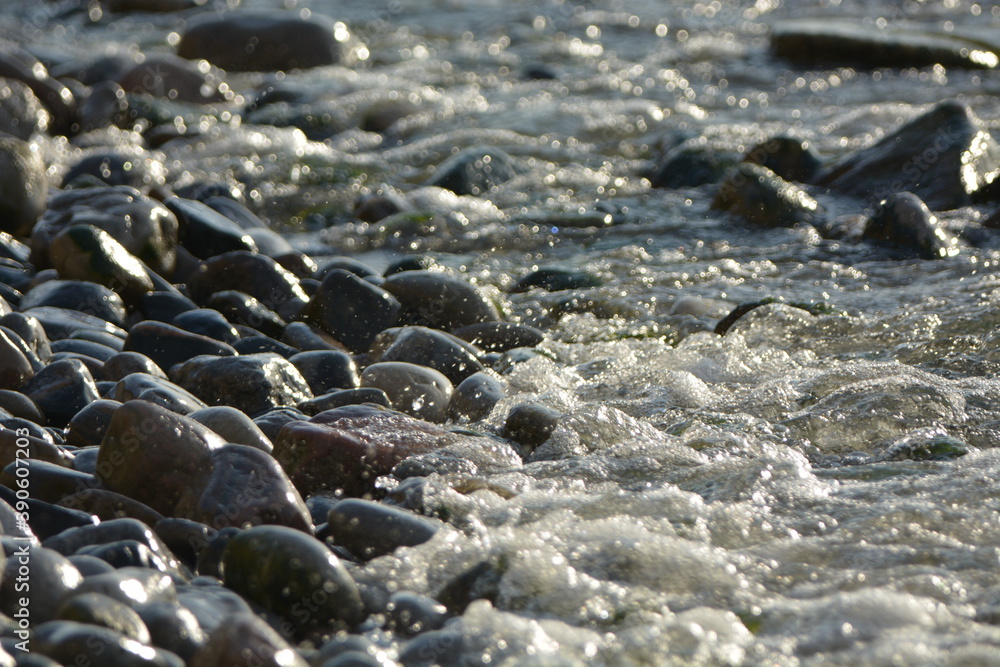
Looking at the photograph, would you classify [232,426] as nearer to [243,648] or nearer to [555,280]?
[243,648]

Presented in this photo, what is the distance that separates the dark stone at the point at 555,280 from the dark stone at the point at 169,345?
62.0 inches

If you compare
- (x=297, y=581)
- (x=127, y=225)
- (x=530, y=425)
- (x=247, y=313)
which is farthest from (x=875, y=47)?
(x=297, y=581)

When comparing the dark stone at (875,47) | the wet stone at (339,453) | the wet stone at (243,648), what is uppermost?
the dark stone at (875,47)

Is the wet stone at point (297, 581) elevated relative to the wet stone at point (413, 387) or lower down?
elevated

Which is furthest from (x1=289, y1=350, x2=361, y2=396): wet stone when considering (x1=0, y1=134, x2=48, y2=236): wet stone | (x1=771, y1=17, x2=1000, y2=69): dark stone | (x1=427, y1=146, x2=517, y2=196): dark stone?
(x1=771, y1=17, x2=1000, y2=69): dark stone

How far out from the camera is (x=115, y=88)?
25.5 ft

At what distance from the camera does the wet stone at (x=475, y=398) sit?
3459mm

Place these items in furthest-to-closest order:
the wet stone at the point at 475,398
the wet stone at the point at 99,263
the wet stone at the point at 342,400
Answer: the wet stone at the point at 99,263, the wet stone at the point at 475,398, the wet stone at the point at 342,400

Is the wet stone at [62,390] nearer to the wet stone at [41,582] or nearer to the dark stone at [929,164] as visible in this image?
the wet stone at [41,582]

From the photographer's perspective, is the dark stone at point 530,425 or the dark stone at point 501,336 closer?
the dark stone at point 530,425

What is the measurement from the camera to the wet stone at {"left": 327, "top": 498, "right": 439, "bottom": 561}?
95.7 inches

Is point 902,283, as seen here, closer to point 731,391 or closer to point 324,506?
point 731,391

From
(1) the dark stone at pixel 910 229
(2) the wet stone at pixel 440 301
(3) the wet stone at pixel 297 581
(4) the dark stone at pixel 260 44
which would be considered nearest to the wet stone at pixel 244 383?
(2) the wet stone at pixel 440 301

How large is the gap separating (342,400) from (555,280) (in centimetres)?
173
